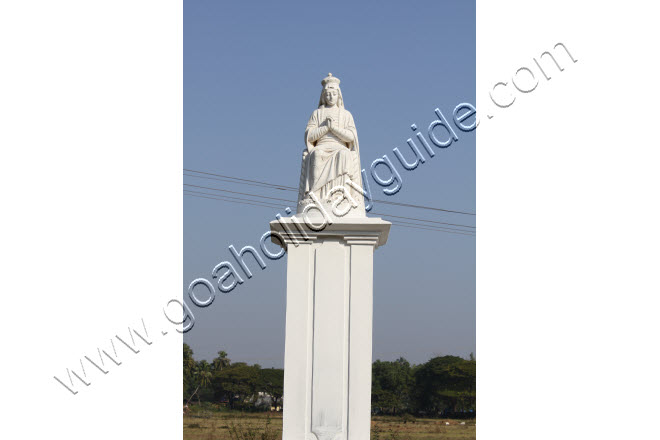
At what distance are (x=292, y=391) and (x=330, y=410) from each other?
545 millimetres

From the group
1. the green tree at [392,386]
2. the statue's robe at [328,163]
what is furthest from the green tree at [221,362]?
the statue's robe at [328,163]

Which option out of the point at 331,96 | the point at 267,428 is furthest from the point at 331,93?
the point at 267,428

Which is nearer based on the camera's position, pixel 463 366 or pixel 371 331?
pixel 371 331

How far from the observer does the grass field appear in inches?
511

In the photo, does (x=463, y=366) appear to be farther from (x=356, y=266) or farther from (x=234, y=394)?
(x=356, y=266)

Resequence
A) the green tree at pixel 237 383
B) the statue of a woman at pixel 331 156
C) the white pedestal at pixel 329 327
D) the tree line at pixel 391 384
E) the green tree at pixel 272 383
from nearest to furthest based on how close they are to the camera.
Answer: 1. the white pedestal at pixel 329 327
2. the statue of a woman at pixel 331 156
3. the green tree at pixel 272 383
4. the tree line at pixel 391 384
5. the green tree at pixel 237 383

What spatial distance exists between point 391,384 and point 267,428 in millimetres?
17912

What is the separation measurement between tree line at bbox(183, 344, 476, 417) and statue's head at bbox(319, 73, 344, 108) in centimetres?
1985

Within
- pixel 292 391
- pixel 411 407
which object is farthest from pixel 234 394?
pixel 292 391

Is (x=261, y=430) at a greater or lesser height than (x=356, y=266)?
lesser

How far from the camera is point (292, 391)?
8766 millimetres

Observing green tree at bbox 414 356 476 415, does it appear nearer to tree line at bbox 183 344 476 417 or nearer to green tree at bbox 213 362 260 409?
tree line at bbox 183 344 476 417

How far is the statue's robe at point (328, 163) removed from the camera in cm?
934

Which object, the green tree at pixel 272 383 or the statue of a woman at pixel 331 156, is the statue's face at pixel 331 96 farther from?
the green tree at pixel 272 383
